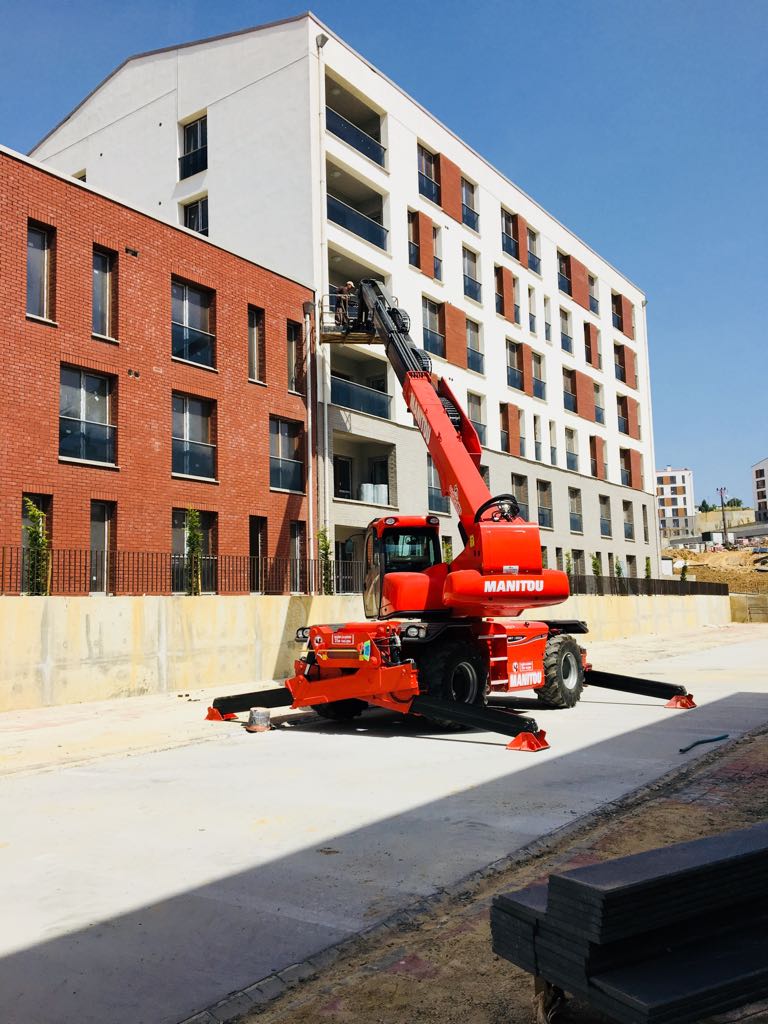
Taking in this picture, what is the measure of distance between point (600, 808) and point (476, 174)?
33393 millimetres

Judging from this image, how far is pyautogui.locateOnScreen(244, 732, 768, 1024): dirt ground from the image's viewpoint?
3.87 m

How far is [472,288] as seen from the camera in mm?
35969

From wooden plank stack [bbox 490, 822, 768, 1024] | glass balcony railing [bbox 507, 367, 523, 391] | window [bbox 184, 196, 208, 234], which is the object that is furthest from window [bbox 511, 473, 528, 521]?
wooden plank stack [bbox 490, 822, 768, 1024]

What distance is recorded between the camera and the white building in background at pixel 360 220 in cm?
2784

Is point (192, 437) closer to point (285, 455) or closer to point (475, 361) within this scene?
point (285, 455)

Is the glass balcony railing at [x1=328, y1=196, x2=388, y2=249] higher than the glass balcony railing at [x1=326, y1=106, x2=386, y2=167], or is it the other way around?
the glass balcony railing at [x1=326, y1=106, x2=386, y2=167]

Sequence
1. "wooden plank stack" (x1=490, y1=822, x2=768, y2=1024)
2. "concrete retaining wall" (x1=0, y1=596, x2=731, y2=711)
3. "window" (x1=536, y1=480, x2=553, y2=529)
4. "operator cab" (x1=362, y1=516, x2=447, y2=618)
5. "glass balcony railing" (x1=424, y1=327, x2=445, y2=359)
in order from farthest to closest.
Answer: "window" (x1=536, y1=480, x2=553, y2=529) → "glass balcony railing" (x1=424, y1=327, x2=445, y2=359) → "concrete retaining wall" (x1=0, y1=596, x2=731, y2=711) → "operator cab" (x1=362, y1=516, x2=447, y2=618) → "wooden plank stack" (x1=490, y1=822, x2=768, y2=1024)

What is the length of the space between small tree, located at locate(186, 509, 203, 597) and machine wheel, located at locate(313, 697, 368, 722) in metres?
8.07

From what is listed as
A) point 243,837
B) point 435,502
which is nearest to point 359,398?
point 435,502

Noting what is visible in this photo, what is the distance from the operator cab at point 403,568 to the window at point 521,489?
2368 cm

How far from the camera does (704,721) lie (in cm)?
1307

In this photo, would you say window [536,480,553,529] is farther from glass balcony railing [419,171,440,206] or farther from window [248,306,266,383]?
window [248,306,266,383]

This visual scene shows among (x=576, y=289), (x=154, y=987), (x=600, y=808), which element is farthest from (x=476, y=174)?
(x=154, y=987)

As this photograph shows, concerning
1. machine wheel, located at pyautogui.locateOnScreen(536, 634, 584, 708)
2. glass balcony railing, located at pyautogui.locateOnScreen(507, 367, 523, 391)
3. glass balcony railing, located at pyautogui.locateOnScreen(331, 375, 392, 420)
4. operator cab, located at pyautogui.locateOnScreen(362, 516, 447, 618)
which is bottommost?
machine wheel, located at pyautogui.locateOnScreen(536, 634, 584, 708)
